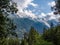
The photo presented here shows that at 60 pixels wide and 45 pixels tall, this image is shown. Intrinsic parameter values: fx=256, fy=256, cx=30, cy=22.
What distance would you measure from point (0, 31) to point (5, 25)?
33.0 inches

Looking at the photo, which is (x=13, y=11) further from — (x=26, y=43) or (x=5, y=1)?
(x=26, y=43)

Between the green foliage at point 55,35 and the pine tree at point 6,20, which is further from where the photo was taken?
the green foliage at point 55,35

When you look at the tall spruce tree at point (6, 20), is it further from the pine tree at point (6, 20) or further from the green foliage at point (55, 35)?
the green foliage at point (55, 35)

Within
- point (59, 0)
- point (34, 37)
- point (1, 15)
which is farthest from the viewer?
point (34, 37)

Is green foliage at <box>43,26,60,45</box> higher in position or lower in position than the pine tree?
lower

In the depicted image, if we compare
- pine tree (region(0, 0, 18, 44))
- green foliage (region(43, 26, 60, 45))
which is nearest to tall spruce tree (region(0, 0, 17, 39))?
pine tree (region(0, 0, 18, 44))

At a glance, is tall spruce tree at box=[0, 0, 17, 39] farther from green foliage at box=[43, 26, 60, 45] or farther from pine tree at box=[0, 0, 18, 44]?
green foliage at box=[43, 26, 60, 45]

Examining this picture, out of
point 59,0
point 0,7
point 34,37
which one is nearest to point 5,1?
point 0,7

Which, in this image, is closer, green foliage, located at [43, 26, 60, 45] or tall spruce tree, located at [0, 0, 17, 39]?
tall spruce tree, located at [0, 0, 17, 39]

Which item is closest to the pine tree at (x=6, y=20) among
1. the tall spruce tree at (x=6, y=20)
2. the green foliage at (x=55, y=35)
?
the tall spruce tree at (x=6, y=20)

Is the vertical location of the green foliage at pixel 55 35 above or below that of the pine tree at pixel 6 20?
below

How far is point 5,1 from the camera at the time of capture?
27.2 m

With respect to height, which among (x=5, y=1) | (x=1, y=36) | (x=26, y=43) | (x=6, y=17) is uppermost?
(x=5, y=1)

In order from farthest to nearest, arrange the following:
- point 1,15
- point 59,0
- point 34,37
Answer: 1. point 34,37
2. point 59,0
3. point 1,15
